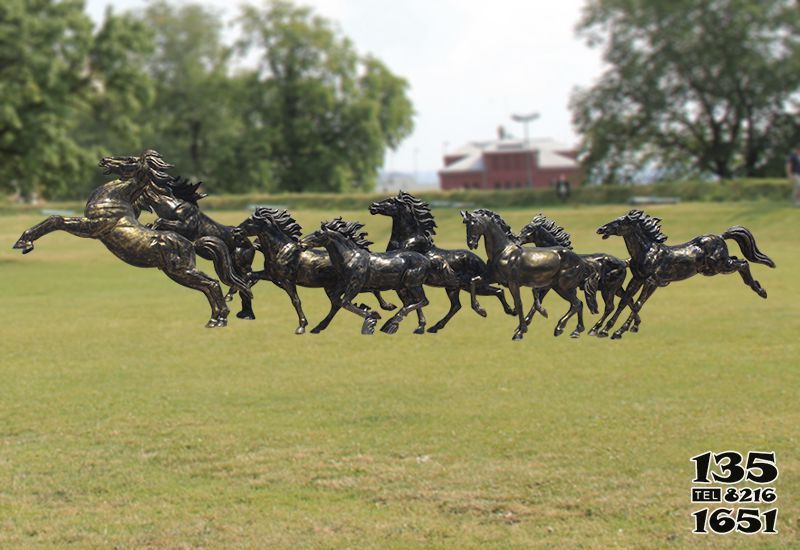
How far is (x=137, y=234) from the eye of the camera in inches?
128

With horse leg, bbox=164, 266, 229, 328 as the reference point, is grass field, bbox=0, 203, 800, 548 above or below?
below

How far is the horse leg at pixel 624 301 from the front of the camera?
3676mm

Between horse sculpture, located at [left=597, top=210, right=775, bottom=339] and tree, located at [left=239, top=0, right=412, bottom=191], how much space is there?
117 m

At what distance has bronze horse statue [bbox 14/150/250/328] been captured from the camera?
3.22 metres

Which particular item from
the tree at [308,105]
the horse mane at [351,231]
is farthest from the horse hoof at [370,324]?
the tree at [308,105]

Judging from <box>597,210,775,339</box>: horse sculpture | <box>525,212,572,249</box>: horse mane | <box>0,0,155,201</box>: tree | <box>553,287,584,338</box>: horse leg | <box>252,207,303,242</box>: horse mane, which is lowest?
<box>553,287,584,338</box>: horse leg

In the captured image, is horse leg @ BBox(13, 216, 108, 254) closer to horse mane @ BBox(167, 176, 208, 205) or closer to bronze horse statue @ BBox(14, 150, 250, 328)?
bronze horse statue @ BBox(14, 150, 250, 328)

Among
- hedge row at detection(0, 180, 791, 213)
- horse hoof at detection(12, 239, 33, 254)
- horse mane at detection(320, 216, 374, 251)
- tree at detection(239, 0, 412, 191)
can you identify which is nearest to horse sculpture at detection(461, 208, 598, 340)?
horse mane at detection(320, 216, 374, 251)

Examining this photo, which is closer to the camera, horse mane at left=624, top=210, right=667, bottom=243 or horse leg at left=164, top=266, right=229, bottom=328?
horse leg at left=164, top=266, right=229, bottom=328

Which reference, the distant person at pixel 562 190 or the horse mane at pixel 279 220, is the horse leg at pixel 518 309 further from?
the distant person at pixel 562 190

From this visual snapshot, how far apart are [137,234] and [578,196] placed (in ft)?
257

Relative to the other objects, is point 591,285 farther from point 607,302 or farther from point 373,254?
point 373,254

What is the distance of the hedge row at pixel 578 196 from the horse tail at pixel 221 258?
208 feet

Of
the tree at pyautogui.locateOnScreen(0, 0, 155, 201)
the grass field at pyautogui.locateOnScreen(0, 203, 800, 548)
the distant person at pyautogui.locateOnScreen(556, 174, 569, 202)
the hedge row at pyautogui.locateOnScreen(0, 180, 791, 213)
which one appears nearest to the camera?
the grass field at pyautogui.locateOnScreen(0, 203, 800, 548)
